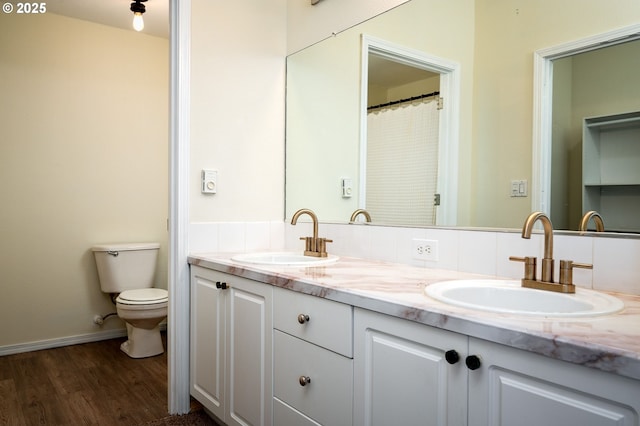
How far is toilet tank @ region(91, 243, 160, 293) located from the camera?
311 cm

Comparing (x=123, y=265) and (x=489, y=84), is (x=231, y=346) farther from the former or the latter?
(x=123, y=265)

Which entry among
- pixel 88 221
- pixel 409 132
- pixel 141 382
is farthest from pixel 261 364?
pixel 88 221

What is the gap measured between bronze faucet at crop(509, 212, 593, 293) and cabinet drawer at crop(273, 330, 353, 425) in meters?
0.55

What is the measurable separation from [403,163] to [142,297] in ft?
6.44

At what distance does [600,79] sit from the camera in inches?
50.1

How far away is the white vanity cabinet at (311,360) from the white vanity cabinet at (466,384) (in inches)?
2.1

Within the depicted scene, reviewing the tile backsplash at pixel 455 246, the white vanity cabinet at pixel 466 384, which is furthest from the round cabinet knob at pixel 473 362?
the tile backsplash at pixel 455 246

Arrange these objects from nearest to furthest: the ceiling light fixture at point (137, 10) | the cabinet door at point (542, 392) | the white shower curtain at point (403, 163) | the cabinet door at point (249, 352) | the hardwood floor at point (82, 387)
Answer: the cabinet door at point (542, 392)
the cabinet door at point (249, 352)
the white shower curtain at point (403, 163)
the hardwood floor at point (82, 387)
the ceiling light fixture at point (137, 10)

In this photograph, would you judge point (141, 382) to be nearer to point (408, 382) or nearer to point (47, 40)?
point (408, 382)

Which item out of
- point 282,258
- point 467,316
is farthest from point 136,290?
point 467,316

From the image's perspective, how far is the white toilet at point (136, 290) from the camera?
285 centimetres

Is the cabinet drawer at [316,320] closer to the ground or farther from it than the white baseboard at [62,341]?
farther from it

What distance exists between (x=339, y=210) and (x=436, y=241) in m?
0.65

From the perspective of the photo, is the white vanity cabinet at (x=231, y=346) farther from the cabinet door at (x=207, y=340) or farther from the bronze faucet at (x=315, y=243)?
the bronze faucet at (x=315, y=243)
